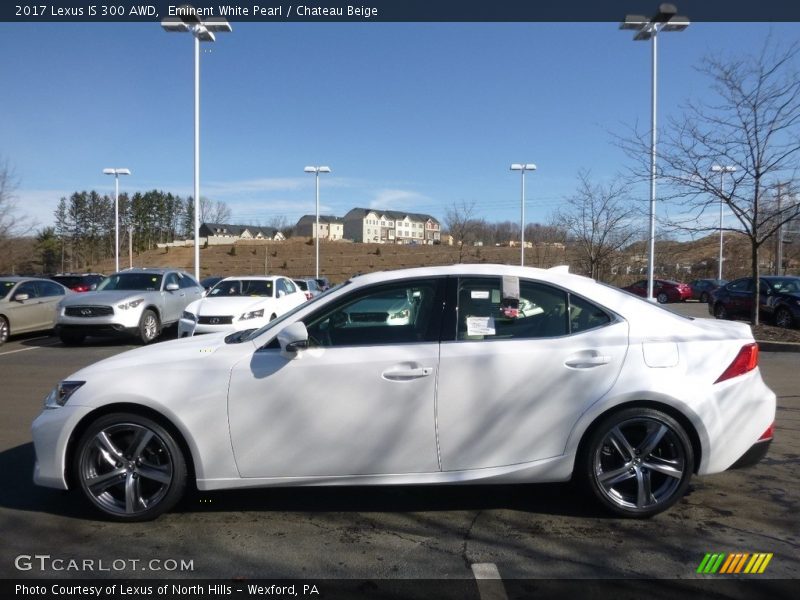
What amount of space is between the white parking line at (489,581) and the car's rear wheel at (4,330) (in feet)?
47.5

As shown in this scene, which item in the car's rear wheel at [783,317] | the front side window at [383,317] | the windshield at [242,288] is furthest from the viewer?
the car's rear wheel at [783,317]

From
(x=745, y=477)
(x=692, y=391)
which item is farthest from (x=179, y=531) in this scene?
(x=745, y=477)

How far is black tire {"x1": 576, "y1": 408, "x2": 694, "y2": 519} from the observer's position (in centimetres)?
414

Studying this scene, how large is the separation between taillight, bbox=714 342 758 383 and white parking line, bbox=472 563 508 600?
1918mm

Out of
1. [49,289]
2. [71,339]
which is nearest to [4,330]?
[71,339]

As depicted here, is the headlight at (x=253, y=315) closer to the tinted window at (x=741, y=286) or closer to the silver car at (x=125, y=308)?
the silver car at (x=125, y=308)

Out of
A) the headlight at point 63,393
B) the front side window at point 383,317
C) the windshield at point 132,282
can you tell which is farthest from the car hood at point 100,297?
the front side window at point 383,317

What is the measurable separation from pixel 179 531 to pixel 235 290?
10.9m

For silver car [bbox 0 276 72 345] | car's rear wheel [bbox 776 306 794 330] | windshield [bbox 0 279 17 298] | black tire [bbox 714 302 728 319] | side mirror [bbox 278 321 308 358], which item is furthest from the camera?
black tire [bbox 714 302 728 319]

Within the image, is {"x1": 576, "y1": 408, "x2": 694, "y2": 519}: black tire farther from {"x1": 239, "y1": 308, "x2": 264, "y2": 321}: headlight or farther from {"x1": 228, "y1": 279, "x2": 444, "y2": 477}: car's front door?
{"x1": 239, "y1": 308, "x2": 264, "y2": 321}: headlight

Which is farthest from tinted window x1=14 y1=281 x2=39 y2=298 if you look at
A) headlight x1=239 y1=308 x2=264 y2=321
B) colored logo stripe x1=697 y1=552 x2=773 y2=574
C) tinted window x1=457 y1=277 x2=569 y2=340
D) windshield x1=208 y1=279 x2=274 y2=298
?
colored logo stripe x1=697 y1=552 x2=773 y2=574

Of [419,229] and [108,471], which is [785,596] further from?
[419,229]

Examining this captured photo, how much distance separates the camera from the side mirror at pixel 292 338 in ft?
13.3

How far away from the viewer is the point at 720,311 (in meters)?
19.9
